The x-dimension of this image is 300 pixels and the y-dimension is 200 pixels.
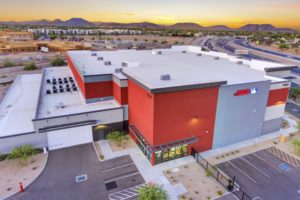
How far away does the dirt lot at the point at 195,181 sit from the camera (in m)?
21.5

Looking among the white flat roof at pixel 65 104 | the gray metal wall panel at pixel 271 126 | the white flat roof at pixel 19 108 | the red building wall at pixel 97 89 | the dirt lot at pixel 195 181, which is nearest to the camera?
the dirt lot at pixel 195 181

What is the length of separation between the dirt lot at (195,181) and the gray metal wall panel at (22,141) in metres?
17.7

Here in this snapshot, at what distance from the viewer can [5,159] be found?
26250 mm

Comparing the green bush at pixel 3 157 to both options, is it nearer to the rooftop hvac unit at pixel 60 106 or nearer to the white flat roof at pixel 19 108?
the white flat roof at pixel 19 108

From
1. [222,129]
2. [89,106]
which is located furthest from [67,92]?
[222,129]

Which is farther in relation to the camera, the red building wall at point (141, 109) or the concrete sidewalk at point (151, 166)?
the red building wall at point (141, 109)

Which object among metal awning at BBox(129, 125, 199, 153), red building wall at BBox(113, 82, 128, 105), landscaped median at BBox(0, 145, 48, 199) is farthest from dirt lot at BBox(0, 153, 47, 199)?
red building wall at BBox(113, 82, 128, 105)

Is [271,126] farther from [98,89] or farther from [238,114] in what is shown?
[98,89]

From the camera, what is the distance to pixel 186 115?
2611 cm

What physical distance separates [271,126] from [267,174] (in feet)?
39.5

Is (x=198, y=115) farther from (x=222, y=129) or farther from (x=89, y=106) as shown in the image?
(x=89, y=106)

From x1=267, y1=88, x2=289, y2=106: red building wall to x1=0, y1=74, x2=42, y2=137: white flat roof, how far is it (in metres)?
36.9

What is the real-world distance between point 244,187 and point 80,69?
1237 inches

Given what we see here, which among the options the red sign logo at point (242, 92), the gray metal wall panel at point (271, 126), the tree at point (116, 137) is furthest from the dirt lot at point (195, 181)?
the gray metal wall panel at point (271, 126)
